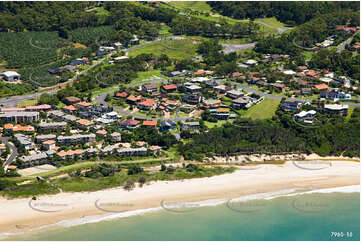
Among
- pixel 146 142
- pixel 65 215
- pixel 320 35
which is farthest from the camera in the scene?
pixel 320 35

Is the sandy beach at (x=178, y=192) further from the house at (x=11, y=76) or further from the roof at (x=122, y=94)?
the house at (x=11, y=76)

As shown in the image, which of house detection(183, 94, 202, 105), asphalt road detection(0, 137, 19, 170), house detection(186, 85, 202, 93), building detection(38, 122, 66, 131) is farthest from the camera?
house detection(186, 85, 202, 93)

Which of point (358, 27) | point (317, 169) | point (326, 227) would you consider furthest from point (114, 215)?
point (358, 27)

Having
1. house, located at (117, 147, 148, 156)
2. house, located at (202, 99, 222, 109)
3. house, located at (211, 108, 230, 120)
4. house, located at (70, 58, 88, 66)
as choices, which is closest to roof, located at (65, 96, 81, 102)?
house, located at (202, 99, 222, 109)

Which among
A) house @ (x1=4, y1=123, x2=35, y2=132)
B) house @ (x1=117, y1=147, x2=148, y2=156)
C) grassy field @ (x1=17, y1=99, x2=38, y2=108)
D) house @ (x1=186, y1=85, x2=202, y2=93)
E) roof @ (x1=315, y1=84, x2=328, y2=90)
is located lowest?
grassy field @ (x1=17, y1=99, x2=38, y2=108)

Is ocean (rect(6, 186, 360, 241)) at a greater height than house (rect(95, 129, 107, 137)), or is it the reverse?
house (rect(95, 129, 107, 137))

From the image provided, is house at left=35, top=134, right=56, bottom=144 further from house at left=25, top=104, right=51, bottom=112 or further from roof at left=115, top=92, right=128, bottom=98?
roof at left=115, top=92, right=128, bottom=98

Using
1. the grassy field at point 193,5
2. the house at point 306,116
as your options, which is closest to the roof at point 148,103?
the house at point 306,116

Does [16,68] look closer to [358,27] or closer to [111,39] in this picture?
[111,39]
